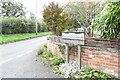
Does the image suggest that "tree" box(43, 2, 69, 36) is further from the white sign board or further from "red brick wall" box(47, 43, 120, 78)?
"red brick wall" box(47, 43, 120, 78)

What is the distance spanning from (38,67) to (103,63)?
2024 mm

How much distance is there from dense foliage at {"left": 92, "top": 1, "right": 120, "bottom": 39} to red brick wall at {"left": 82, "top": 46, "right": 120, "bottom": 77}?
1.35ft

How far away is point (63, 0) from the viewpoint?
5.57m

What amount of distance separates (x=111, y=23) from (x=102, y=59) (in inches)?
37.7

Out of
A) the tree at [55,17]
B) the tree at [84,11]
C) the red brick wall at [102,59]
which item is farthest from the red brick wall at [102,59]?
the tree at [55,17]

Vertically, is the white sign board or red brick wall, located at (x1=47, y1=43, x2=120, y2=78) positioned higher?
the white sign board

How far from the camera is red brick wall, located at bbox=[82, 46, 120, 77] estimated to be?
2391mm

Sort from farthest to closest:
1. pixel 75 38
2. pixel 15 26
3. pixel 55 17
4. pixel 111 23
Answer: pixel 15 26, pixel 55 17, pixel 75 38, pixel 111 23

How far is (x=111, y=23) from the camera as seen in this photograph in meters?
2.36

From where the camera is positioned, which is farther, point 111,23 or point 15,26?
point 15,26

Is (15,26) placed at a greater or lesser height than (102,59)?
greater

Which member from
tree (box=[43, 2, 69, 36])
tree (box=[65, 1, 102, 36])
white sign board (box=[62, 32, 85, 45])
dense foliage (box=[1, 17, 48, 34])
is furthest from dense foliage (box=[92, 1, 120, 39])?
dense foliage (box=[1, 17, 48, 34])

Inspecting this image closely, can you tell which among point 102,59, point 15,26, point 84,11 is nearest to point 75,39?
point 102,59

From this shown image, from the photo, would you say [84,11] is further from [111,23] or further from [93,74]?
[93,74]
